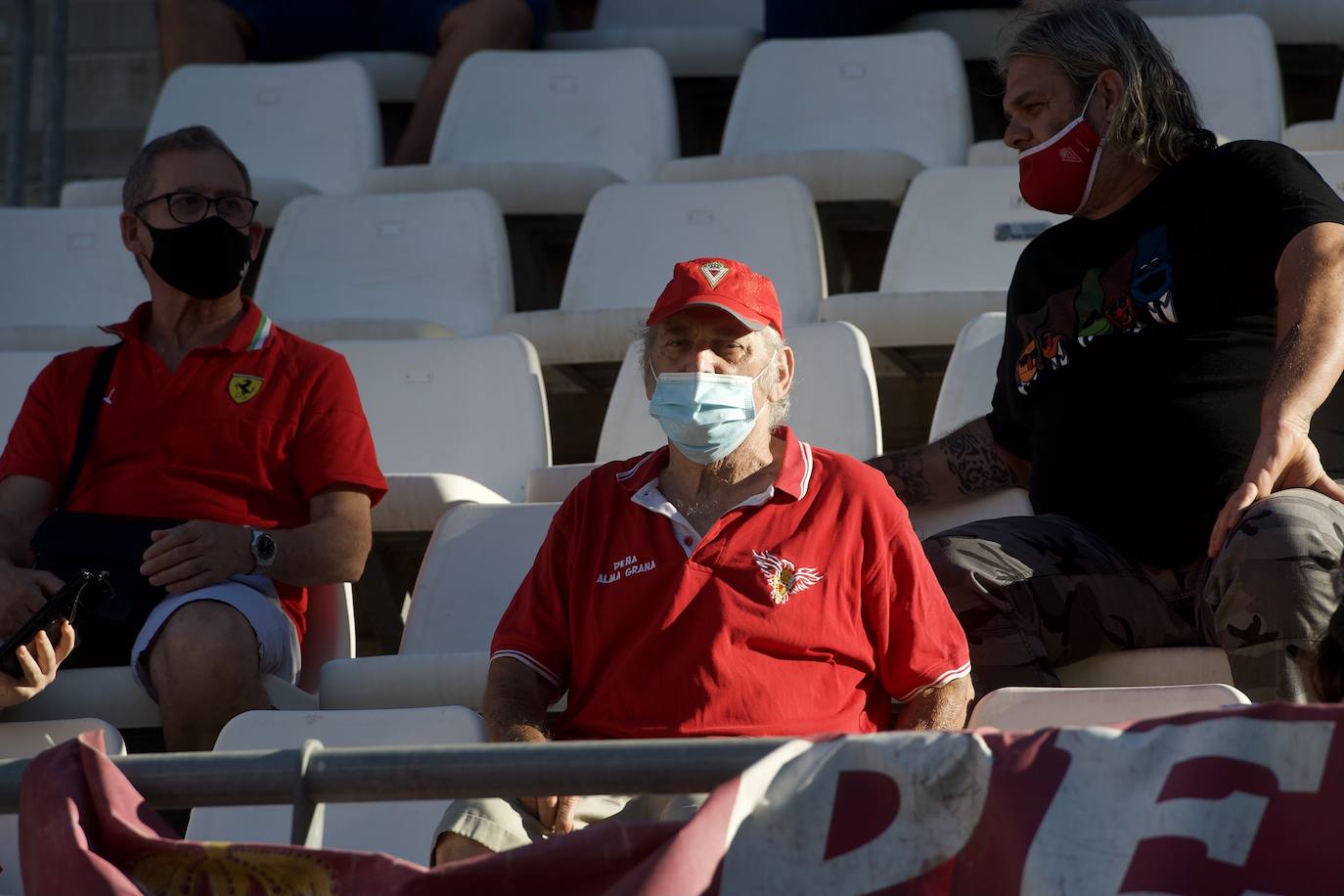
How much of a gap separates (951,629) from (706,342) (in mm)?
527

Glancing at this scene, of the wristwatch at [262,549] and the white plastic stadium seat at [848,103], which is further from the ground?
the white plastic stadium seat at [848,103]

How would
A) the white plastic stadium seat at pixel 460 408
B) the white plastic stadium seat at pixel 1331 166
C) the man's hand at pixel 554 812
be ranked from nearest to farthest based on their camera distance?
the man's hand at pixel 554 812 → the white plastic stadium seat at pixel 460 408 → the white plastic stadium seat at pixel 1331 166

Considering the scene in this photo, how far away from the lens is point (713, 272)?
258cm

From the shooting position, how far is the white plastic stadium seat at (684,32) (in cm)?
577

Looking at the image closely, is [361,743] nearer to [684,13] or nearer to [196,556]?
[196,556]

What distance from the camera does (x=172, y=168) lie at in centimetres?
333

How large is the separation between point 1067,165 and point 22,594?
179cm

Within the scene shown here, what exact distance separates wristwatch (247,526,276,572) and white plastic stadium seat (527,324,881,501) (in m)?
0.54

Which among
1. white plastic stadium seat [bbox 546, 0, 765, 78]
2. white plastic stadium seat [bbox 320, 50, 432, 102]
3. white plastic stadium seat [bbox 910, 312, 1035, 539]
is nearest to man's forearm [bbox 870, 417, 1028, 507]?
white plastic stadium seat [bbox 910, 312, 1035, 539]

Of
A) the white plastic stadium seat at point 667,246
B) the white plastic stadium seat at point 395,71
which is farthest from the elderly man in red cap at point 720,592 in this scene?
the white plastic stadium seat at point 395,71

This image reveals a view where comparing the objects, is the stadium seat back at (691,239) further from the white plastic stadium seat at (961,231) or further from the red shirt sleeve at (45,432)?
the red shirt sleeve at (45,432)

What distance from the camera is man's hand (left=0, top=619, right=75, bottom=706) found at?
269 cm

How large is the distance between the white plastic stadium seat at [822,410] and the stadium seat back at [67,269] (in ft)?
5.76

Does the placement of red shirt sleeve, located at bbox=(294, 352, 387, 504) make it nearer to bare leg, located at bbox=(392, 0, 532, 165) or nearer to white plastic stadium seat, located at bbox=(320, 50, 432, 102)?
bare leg, located at bbox=(392, 0, 532, 165)
